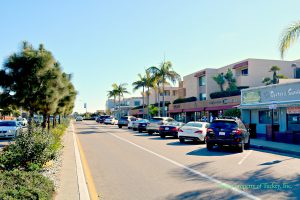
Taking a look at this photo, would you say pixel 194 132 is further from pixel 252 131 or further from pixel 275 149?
pixel 252 131

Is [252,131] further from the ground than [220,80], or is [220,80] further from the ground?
[220,80]

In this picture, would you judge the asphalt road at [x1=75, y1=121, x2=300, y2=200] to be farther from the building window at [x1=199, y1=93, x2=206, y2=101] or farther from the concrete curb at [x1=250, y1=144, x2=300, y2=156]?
the building window at [x1=199, y1=93, x2=206, y2=101]

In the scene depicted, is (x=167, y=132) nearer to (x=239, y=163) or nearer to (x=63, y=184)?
(x=239, y=163)

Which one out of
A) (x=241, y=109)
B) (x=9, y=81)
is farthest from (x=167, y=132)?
(x=9, y=81)

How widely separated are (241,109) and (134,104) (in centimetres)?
7813

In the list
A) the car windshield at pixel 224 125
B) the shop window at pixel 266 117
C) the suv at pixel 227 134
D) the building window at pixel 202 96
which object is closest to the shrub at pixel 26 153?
the suv at pixel 227 134

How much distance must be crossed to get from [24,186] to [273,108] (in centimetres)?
1686

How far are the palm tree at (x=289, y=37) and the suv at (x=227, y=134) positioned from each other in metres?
4.41

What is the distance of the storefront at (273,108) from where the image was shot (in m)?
22.2

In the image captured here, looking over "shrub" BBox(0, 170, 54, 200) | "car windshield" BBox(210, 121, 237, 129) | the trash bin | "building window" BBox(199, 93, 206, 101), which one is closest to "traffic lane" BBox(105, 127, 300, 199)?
"car windshield" BBox(210, 121, 237, 129)

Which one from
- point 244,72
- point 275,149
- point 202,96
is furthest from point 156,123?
point 202,96

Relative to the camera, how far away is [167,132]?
81.1 ft

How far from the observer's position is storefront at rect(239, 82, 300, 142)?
22.2 m

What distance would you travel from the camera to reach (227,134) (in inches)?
625
